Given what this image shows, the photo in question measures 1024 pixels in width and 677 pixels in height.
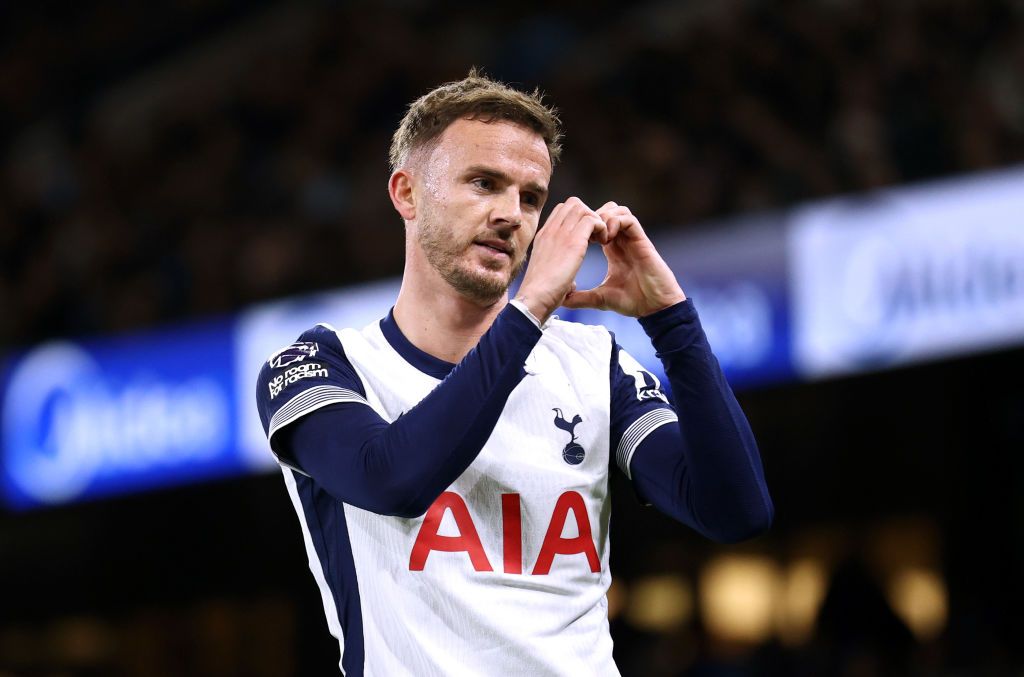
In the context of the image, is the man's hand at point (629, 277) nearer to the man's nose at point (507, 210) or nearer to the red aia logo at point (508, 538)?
the man's nose at point (507, 210)

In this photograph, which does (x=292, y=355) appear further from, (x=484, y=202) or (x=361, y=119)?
(x=361, y=119)

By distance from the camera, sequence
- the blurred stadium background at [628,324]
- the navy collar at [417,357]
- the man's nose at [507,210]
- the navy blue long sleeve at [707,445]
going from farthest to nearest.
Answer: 1. the blurred stadium background at [628,324]
2. the navy collar at [417,357]
3. the man's nose at [507,210]
4. the navy blue long sleeve at [707,445]

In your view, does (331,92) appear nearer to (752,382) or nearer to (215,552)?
(215,552)

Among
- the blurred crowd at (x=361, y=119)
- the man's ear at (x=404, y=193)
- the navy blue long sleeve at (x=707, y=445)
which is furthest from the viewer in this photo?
the blurred crowd at (x=361, y=119)

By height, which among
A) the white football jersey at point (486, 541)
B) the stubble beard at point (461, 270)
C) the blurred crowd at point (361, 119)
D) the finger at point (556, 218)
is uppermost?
the blurred crowd at point (361, 119)

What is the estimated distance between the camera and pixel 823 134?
6344mm

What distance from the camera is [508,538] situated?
2.11 metres

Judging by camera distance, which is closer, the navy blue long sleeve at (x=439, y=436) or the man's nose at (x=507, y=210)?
the navy blue long sleeve at (x=439, y=436)

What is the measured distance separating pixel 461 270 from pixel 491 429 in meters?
0.37

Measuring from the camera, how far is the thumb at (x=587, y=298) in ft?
6.98

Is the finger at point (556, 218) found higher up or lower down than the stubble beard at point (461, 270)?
higher up

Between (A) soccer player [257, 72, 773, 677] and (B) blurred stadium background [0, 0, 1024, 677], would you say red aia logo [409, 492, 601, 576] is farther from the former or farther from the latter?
(B) blurred stadium background [0, 0, 1024, 677]

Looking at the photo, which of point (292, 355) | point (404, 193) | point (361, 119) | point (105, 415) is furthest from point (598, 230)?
point (361, 119)

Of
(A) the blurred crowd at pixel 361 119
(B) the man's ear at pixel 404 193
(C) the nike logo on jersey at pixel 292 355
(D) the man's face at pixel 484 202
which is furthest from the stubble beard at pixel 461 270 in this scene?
(A) the blurred crowd at pixel 361 119
